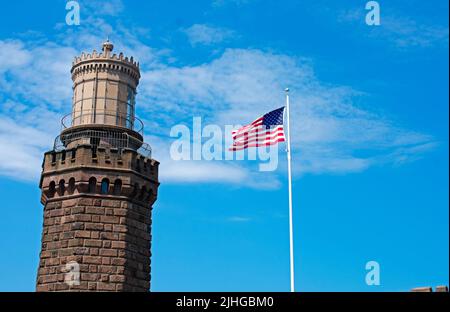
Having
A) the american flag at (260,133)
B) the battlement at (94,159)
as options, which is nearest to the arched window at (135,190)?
the battlement at (94,159)

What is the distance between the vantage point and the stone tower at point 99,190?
3662 cm

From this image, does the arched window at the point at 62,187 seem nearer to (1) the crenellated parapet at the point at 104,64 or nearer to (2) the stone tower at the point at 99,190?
(2) the stone tower at the point at 99,190

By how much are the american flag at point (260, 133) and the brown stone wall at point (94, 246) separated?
25.1ft

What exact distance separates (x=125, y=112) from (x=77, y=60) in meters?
4.32

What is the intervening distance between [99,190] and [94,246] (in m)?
3.11

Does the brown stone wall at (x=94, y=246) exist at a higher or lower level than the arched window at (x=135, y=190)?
lower

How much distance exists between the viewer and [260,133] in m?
34.8

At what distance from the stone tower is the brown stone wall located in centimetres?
5

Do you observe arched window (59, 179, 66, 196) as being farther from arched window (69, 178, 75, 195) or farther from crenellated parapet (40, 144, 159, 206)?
arched window (69, 178, 75, 195)

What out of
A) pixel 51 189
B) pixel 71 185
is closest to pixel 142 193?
pixel 71 185

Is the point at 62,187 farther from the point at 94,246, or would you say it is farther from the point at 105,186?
the point at 94,246

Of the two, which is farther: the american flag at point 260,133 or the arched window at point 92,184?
the arched window at point 92,184
